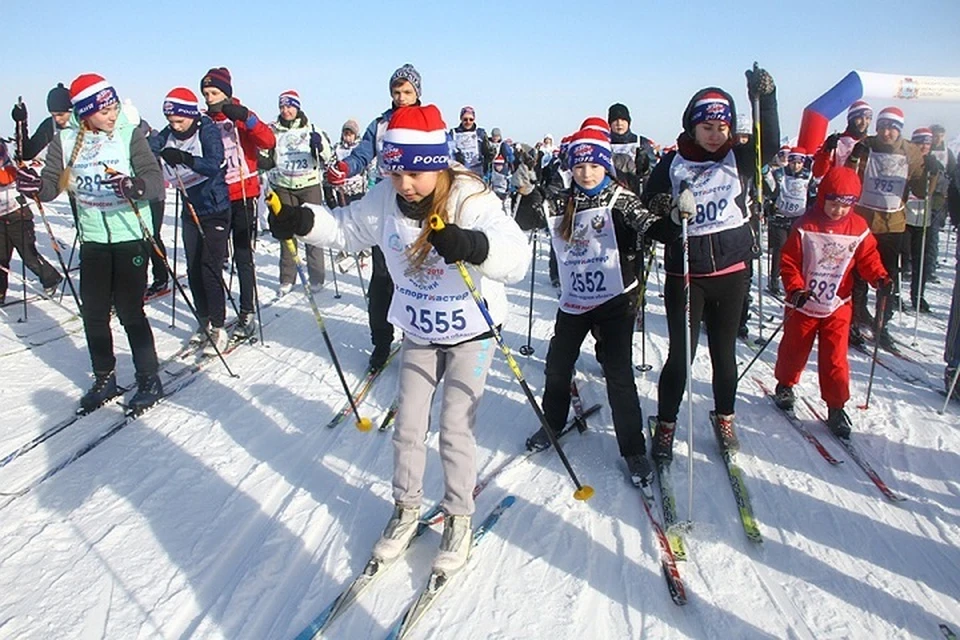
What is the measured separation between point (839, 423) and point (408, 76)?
13.8 ft

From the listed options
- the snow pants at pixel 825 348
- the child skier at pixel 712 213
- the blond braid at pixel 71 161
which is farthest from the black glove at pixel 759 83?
the blond braid at pixel 71 161

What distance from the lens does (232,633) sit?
8.30 feet

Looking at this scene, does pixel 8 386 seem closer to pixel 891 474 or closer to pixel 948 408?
pixel 891 474

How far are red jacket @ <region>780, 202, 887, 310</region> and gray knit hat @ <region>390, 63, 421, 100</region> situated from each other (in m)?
3.14

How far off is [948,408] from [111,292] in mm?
6719


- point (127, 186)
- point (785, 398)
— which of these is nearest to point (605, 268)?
point (785, 398)

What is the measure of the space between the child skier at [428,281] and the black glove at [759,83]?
1857 mm

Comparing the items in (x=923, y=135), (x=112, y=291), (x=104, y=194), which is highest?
(x=923, y=135)

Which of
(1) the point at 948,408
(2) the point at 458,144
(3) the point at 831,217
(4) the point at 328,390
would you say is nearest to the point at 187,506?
(4) the point at 328,390

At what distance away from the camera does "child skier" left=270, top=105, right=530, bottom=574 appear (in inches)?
101

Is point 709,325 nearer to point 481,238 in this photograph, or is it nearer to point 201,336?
point 481,238

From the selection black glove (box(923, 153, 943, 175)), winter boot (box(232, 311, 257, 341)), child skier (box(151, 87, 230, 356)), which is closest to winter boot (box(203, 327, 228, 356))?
child skier (box(151, 87, 230, 356))

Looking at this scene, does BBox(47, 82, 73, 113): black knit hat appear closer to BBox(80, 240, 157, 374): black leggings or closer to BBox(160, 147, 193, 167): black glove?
BBox(160, 147, 193, 167): black glove

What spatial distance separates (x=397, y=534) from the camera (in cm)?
290
